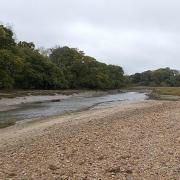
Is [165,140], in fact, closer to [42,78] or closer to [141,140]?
Result: [141,140]

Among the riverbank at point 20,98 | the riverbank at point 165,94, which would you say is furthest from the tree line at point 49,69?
the riverbank at point 165,94

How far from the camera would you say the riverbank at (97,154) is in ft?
43.7

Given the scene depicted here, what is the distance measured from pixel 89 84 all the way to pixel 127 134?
362 feet

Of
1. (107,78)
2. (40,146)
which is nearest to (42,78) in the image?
(107,78)

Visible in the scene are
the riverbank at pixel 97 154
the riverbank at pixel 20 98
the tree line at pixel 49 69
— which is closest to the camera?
the riverbank at pixel 97 154

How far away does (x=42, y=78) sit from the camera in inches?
3979

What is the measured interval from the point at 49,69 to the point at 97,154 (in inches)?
3612

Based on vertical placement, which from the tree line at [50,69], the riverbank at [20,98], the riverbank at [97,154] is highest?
the tree line at [50,69]

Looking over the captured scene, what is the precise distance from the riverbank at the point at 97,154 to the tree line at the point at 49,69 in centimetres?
4774

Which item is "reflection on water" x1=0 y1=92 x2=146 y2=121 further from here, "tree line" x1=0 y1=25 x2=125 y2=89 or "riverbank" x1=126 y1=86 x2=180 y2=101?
"tree line" x1=0 y1=25 x2=125 y2=89

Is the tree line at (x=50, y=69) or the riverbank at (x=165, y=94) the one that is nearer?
the riverbank at (x=165, y=94)

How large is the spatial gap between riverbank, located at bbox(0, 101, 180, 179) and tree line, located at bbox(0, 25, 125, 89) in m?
47.7

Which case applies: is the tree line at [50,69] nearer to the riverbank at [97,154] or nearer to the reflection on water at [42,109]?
the reflection on water at [42,109]

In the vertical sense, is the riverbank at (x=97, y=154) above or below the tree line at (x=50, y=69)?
below
